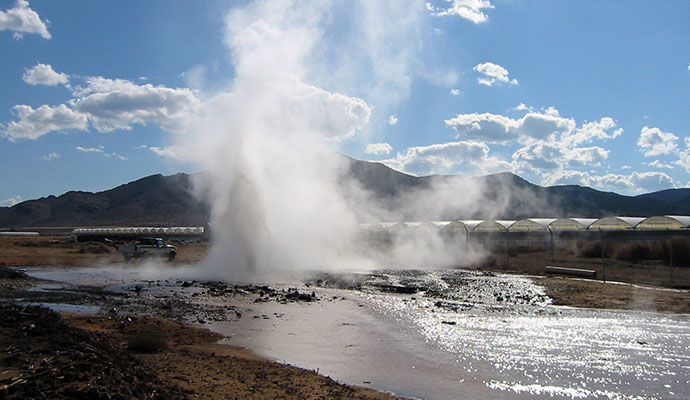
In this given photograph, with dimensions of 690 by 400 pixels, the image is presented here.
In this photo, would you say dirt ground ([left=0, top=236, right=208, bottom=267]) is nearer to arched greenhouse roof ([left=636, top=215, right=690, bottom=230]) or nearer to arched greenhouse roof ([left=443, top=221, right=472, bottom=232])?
arched greenhouse roof ([left=443, top=221, right=472, bottom=232])

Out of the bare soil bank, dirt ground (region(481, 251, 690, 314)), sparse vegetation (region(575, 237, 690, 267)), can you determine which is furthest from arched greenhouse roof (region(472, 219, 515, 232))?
dirt ground (region(481, 251, 690, 314))

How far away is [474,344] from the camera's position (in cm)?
1523

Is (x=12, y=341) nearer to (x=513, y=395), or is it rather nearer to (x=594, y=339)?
(x=513, y=395)

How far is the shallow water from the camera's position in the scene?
11.4 m

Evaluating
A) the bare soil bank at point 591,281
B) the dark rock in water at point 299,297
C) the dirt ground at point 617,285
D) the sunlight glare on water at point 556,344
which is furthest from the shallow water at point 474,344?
the bare soil bank at point 591,281

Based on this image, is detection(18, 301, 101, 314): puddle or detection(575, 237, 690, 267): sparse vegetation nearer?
detection(18, 301, 101, 314): puddle

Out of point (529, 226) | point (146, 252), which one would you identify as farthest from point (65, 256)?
point (529, 226)

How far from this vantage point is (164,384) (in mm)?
8914

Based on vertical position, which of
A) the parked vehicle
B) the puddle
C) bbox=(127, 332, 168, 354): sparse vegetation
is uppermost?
the parked vehicle

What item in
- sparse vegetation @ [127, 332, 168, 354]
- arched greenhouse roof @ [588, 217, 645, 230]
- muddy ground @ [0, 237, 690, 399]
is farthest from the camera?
arched greenhouse roof @ [588, 217, 645, 230]

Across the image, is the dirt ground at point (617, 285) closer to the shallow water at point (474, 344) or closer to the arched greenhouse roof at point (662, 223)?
the shallow water at point (474, 344)

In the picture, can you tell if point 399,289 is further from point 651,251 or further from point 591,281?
point 651,251

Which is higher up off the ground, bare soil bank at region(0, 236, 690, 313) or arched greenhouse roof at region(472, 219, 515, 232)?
arched greenhouse roof at region(472, 219, 515, 232)

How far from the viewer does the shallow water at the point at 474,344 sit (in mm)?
11352
